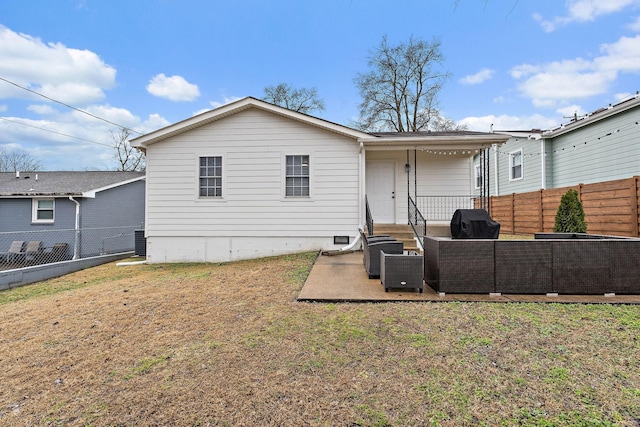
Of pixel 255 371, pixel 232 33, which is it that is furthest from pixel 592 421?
pixel 232 33

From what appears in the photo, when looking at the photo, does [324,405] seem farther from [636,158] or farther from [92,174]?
[92,174]

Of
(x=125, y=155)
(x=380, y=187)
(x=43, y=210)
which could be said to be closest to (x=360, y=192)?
(x=380, y=187)

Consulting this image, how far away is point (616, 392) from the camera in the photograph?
2172 mm

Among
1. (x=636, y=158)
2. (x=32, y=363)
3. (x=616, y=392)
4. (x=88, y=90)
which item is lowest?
(x=32, y=363)

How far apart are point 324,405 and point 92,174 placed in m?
17.8

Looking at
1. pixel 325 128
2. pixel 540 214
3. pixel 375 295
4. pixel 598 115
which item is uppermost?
pixel 598 115

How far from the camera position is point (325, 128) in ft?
29.1

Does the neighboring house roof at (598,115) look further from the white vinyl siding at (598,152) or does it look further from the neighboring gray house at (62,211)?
the neighboring gray house at (62,211)

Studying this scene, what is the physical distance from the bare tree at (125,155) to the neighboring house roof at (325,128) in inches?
849

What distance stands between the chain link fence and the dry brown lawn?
27.8 ft

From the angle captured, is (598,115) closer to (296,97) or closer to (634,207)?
(634,207)

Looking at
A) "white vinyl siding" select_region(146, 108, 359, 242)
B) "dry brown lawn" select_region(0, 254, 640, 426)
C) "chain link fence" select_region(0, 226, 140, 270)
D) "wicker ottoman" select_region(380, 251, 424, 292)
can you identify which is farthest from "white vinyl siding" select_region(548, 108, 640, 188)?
"chain link fence" select_region(0, 226, 140, 270)

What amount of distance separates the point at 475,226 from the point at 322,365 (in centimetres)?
534

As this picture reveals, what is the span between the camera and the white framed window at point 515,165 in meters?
14.9
